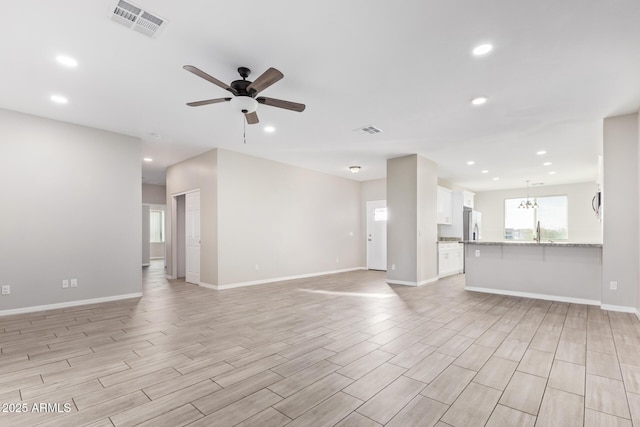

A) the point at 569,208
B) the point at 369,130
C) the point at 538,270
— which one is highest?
the point at 369,130

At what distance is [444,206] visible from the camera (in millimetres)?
8602

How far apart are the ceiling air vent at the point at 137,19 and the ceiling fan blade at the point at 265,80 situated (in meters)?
0.83

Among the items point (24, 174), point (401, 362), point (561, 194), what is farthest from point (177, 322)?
point (561, 194)

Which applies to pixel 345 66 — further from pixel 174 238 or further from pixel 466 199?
pixel 466 199

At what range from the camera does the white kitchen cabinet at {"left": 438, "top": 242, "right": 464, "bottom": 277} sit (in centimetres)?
752

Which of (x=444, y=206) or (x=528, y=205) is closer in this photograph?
(x=444, y=206)

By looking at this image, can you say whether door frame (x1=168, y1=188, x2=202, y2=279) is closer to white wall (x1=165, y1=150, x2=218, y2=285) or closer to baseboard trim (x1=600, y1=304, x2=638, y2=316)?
white wall (x1=165, y1=150, x2=218, y2=285)

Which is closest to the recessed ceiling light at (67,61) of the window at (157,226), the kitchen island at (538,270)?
the kitchen island at (538,270)

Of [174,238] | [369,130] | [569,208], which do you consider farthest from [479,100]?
[569,208]

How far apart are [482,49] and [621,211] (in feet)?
11.7

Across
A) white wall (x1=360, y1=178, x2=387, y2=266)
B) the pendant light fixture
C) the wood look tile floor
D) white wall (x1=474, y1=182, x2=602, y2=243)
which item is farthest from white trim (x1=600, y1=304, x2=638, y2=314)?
the pendant light fixture

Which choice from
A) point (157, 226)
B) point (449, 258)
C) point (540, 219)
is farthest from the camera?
point (157, 226)

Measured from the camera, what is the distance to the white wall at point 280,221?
621 cm

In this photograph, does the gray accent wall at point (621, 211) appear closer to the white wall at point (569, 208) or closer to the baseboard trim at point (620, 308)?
the baseboard trim at point (620, 308)
